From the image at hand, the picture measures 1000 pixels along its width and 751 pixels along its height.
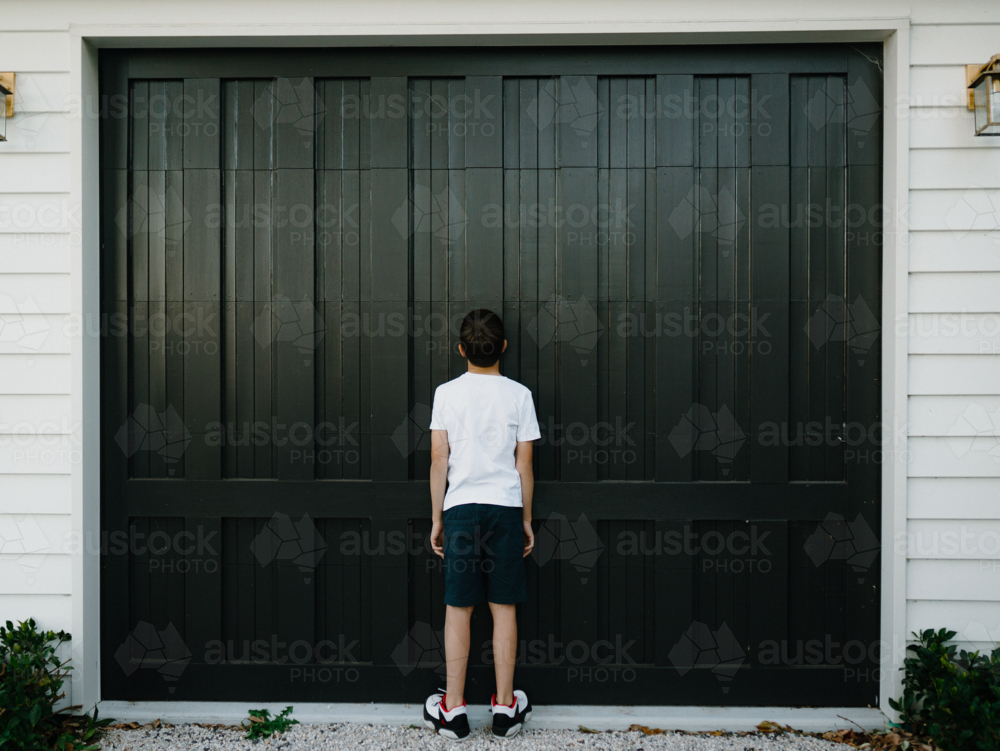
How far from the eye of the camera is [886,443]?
2.51 meters

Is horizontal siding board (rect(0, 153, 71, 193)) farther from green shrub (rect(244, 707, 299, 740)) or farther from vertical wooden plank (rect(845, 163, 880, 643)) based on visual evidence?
vertical wooden plank (rect(845, 163, 880, 643))

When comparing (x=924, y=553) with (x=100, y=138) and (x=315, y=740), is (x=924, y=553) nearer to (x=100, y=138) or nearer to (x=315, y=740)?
(x=315, y=740)

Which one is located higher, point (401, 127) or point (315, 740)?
point (401, 127)

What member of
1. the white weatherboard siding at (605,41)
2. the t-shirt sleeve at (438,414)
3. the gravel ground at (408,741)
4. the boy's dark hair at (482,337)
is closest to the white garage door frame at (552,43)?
the white weatherboard siding at (605,41)

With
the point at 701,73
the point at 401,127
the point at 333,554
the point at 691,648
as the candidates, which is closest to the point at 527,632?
the point at 691,648

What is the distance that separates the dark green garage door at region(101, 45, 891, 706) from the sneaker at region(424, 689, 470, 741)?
21cm

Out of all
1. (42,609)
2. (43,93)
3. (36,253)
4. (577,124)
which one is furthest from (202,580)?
(577,124)

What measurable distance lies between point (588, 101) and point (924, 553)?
2409 mm

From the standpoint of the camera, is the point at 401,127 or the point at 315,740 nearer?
the point at 315,740

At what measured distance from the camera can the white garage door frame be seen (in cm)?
245

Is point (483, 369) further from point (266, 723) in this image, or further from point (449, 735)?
point (266, 723)

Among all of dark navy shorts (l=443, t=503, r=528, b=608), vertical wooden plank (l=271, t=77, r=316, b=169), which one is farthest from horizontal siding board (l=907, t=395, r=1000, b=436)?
vertical wooden plank (l=271, t=77, r=316, b=169)

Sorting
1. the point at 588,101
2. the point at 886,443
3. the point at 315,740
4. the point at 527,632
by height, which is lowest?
the point at 315,740

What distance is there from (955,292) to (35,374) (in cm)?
390
